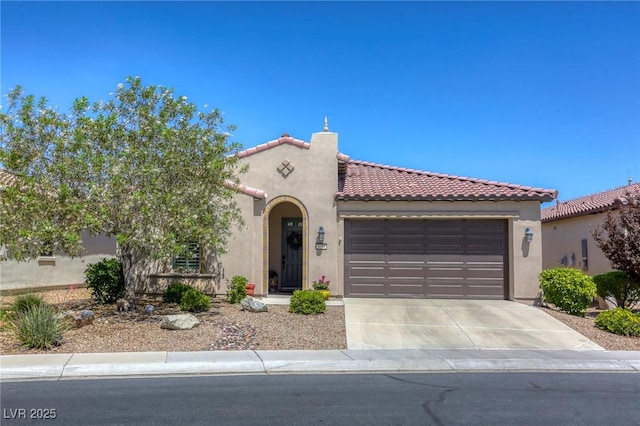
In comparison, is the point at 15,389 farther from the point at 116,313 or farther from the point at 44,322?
the point at 116,313

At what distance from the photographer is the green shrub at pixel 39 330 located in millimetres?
9562

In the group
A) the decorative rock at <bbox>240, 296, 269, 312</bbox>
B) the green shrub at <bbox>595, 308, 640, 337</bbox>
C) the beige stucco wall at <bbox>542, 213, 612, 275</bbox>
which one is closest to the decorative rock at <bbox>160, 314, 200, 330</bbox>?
the decorative rock at <bbox>240, 296, 269, 312</bbox>

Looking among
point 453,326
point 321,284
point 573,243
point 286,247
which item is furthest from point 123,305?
point 573,243

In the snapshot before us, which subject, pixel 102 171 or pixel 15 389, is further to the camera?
pixel 102 171

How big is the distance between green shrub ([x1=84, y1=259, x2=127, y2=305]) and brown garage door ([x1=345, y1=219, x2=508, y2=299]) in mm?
6412

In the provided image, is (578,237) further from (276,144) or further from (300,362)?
(300,362)

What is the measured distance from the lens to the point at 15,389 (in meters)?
7.33

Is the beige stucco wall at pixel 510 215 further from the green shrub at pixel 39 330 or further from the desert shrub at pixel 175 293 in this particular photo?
the green shrub at pixel 39 330

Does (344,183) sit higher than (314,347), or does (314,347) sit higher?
(344,183)

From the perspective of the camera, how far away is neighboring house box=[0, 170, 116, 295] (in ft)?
54.2

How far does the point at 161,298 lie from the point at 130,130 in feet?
18.2

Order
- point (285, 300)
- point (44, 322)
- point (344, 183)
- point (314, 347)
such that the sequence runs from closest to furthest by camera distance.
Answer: point (44, 322)
point (314, 347)
point (285, 300)
point (344, 183)

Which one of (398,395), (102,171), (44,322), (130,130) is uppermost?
(130,130)


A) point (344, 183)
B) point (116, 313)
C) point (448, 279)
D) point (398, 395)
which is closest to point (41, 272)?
point (116, 313)
